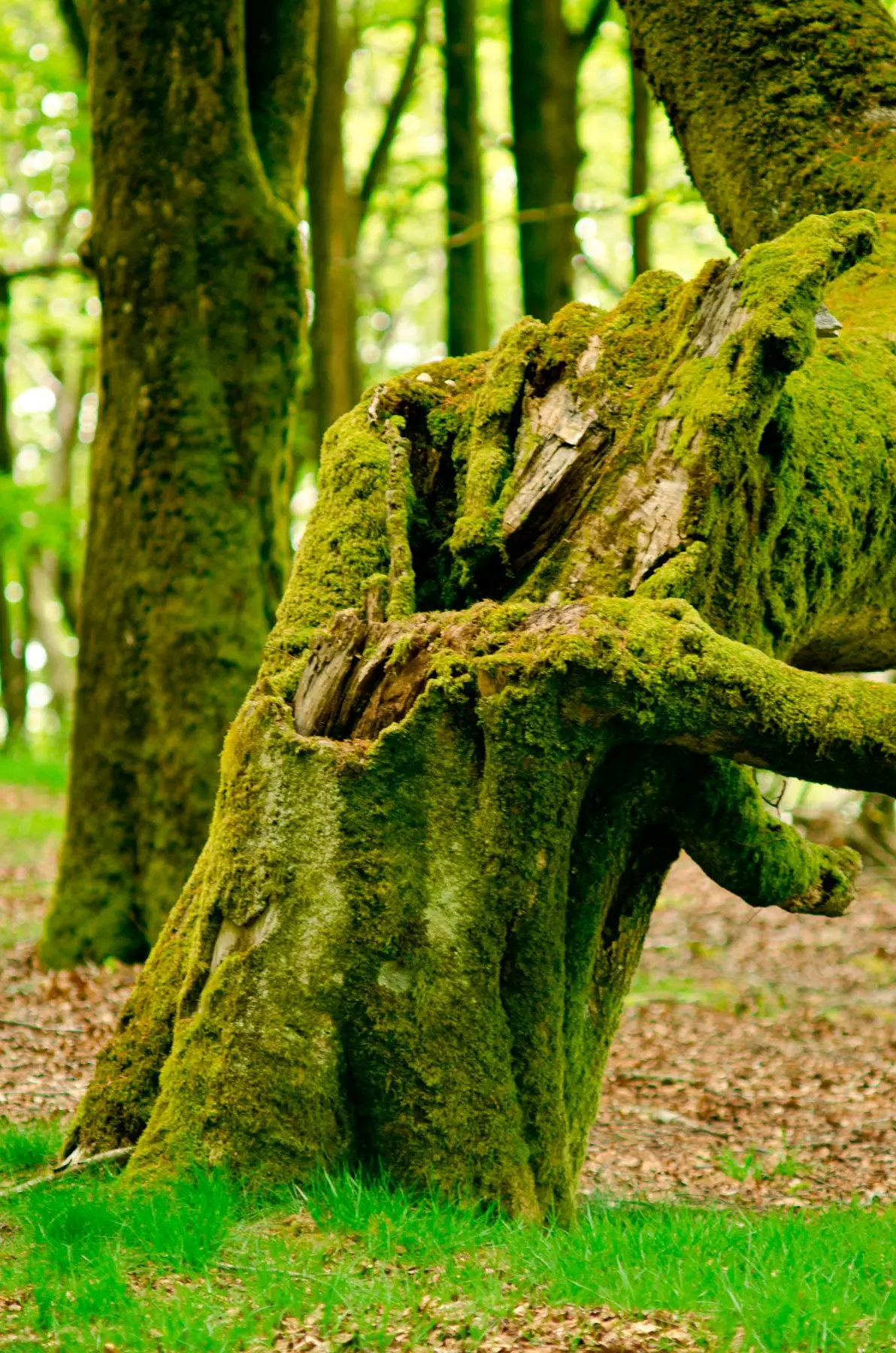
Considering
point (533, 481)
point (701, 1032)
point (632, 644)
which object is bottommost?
point (701, 1032)

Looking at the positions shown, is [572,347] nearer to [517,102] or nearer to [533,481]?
[533,481]

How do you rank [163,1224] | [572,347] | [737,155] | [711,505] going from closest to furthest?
[163,1224] < [711,505] < [572,347] < [737,155]

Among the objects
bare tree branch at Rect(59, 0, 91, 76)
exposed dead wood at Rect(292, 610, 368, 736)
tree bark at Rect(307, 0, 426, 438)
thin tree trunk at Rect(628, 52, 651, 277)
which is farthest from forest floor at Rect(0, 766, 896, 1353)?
thin tree trunk at Rect(628, 52, 651, 277)

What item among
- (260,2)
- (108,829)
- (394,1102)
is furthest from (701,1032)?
(260,2)

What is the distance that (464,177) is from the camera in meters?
12.9

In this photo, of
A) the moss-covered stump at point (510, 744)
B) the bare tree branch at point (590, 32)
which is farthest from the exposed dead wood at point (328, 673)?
the bare tree branch at point (590, 32)

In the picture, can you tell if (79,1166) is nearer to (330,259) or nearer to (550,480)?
(550,480)

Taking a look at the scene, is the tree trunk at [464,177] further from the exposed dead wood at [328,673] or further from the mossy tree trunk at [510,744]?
the exposed dead wood at [328,673]

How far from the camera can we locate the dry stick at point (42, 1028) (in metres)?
6.30

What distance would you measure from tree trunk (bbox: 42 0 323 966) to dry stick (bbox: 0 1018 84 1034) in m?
1.13

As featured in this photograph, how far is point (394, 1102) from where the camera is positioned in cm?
365

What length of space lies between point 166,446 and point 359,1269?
547cm

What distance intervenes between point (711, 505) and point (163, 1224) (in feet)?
8.69

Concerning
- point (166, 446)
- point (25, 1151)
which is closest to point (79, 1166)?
point (25, 1151)
